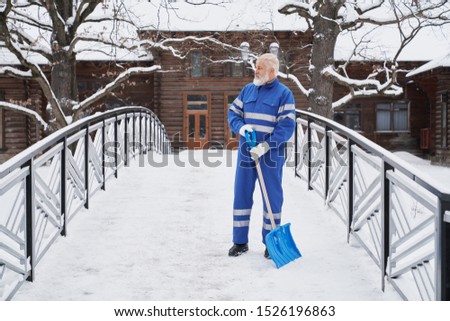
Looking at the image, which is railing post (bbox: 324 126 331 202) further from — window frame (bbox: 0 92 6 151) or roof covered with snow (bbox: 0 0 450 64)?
window frame (bbox: 0 92 6 151)

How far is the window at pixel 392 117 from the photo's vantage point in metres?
28.2

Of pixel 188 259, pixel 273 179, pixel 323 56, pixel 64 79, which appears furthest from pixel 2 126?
pixel 273 179

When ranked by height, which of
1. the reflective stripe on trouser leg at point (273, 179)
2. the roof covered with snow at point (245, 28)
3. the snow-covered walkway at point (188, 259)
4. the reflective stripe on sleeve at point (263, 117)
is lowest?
the snow-covered walkway at point (188, 259)

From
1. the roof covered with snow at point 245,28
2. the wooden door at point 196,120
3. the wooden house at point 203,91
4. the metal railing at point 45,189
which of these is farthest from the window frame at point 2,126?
the metal railing at point 45,189

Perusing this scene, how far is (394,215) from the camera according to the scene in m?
4.51

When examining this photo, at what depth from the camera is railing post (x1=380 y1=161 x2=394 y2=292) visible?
4.51 metres

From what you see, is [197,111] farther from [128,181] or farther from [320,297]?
[320,297]

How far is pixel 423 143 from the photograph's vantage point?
27469mm

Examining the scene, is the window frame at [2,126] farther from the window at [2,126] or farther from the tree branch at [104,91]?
the tree branch at [104,91]

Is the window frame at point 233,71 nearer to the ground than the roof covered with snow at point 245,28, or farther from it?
nearer to the ground

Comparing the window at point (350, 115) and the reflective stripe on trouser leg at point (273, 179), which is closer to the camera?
the reflective stripe on trouser leg at point (273, 179)

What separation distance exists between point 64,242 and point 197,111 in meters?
21.7

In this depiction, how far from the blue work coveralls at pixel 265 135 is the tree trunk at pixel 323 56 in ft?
32.7

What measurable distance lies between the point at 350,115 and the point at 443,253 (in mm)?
25735
